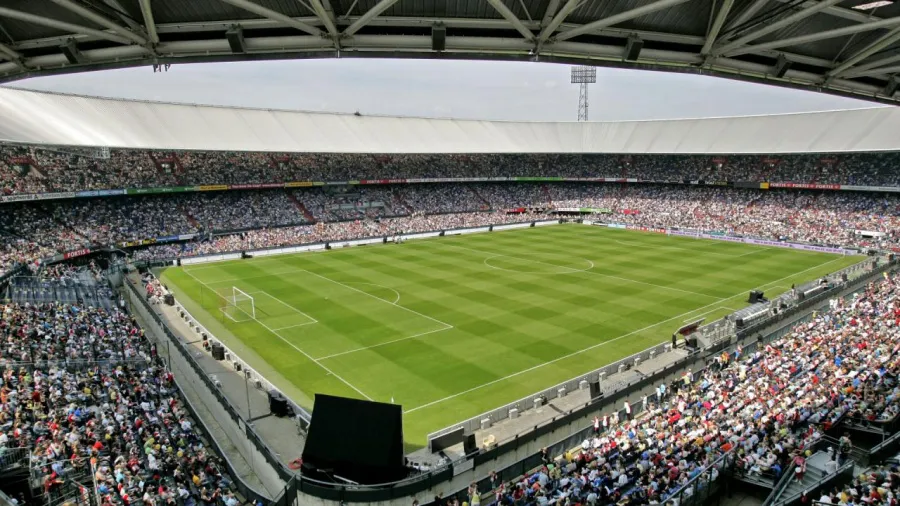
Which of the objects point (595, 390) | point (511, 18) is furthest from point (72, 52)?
point (595, 390)

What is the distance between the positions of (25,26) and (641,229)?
68566mm

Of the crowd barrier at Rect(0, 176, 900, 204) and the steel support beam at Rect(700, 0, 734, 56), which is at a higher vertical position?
the steel support beam at Rect(700, 0, 734, 56)

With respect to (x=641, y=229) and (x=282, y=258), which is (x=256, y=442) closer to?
(x=282, y=258)

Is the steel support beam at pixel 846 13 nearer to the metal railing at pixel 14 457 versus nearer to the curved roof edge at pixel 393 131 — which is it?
the metal railing at pixel 14 457

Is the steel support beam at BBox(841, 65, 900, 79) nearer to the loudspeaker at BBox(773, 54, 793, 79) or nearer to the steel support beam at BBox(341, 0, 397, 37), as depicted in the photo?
the loudspeaker at BBox(773, 54, 793, 79)

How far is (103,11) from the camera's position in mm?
8125

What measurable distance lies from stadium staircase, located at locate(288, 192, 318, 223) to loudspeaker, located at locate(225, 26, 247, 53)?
58.3 metres

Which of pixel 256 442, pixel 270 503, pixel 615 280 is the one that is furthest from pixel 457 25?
pixel 615 280

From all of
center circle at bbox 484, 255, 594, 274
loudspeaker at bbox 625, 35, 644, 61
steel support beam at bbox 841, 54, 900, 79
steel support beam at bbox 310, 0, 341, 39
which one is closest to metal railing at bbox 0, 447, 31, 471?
steel support beam at bbox 310, 0, 341, 39

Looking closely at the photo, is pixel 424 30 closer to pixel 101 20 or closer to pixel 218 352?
pixel 101 20

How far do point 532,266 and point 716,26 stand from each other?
38.6 m

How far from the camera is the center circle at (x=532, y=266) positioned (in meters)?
45.2

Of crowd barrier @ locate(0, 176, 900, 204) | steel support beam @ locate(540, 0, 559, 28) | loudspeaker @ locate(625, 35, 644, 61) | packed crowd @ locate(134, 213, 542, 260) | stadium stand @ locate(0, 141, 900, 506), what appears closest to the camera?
steel support beam @ locate(540, 0, 559, 28)

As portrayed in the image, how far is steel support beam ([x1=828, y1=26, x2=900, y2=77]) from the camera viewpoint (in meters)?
9.19
